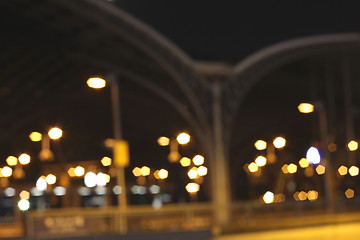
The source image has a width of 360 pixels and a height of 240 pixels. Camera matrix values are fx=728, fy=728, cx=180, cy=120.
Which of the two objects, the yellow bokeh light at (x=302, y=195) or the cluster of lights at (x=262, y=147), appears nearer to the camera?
the cluster of lights at (x=262, y=147)

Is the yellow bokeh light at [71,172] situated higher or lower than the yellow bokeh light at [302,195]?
lower

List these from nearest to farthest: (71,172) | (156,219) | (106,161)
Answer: (156,219) < (71,172) < (106,161)

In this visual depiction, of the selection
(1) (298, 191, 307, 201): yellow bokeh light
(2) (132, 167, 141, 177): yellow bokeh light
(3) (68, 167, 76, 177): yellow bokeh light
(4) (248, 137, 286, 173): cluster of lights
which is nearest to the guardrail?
(4) (248, 137, 286, 173): cluster of lights

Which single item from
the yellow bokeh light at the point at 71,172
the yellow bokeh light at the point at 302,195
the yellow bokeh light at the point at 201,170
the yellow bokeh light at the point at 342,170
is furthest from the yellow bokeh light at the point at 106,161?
the yellow bokeh light at the point at 302,195

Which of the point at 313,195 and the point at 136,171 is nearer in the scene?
the point at 136,171

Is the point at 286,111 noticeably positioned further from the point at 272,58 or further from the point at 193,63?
the point at 193,63

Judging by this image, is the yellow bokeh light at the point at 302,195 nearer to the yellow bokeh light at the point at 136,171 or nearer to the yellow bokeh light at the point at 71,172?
the yellow bokeh light at the point at 136,171

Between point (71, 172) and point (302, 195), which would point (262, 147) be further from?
point (302, 195)

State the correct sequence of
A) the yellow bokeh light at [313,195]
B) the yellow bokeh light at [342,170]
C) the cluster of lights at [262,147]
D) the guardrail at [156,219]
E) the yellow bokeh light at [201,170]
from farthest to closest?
1. the yellow bokeh light at [313,195]
2. the yellow bokeh light at [342,170]
3. the yellow bokeh light at [201,170]
4. the cluster of lights at [262,147]
5. the guardrail at [156,219]

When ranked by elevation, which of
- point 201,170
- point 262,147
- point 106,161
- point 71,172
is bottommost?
point 262,147

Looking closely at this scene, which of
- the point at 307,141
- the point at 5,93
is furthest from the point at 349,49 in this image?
the point at 307,141

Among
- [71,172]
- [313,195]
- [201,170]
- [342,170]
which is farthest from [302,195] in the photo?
[71,172]

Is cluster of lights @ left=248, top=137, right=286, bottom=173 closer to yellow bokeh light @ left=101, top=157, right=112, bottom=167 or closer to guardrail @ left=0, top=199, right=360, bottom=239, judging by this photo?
yellow bokeh light @ left=101, top=157, right=112, bottom=167

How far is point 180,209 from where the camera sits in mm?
23469
